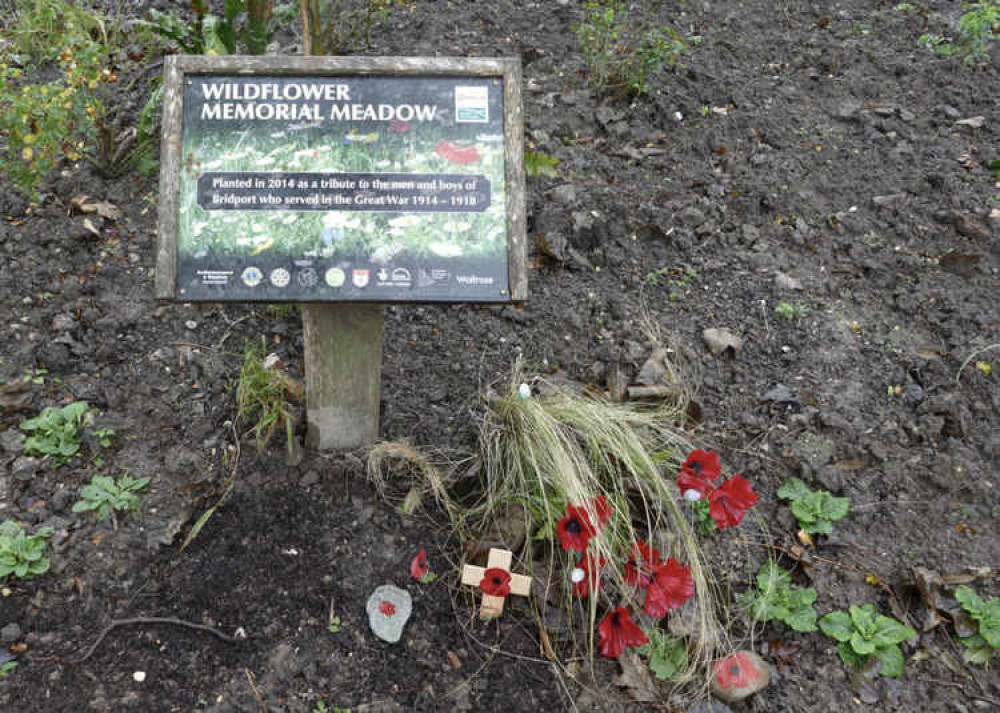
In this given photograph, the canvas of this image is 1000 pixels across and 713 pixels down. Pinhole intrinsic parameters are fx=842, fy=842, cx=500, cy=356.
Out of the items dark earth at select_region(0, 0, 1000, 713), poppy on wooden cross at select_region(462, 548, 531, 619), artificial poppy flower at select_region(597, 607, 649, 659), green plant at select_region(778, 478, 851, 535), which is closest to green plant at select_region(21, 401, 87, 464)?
dark earth at select_region(0, 0, 1000, 713)

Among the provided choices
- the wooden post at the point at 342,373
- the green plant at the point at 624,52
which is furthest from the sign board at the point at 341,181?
the green plant at the point at 624,52

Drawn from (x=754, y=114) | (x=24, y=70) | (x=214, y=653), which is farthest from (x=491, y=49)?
(x=214, y=653)

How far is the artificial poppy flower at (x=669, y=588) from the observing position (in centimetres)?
235

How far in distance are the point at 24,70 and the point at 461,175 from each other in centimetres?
317

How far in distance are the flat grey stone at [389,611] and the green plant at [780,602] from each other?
41.6 inches

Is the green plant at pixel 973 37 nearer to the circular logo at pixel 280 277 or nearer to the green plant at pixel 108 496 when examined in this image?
the circular logo at pixel 280 277

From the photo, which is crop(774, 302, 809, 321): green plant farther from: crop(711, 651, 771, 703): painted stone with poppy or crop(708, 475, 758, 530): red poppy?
crop(711, 651, 771, 703): painted stone with poppy

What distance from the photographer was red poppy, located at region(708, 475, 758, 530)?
8.00 ft

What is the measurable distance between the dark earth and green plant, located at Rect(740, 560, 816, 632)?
0.06 metres

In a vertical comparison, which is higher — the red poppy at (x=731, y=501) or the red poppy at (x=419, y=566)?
the red poppy at (x=731, y=501)

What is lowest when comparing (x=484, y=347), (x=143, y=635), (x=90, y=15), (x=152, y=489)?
(x=143, y=635)

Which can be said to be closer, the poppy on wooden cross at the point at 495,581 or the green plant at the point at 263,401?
the poppy on wooden cross at the point at 495,581

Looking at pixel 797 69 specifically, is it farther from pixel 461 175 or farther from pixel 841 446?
pixel 461 175

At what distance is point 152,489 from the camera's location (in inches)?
109
